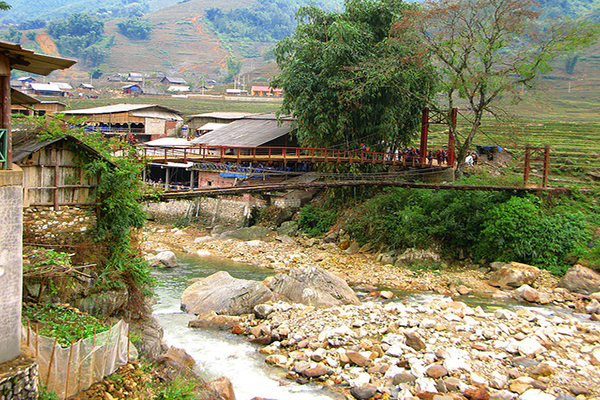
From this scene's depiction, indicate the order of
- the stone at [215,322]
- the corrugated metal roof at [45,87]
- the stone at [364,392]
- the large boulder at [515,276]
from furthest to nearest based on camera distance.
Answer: the corrugated metal roof at [45,87] < the large boulder at [515,276] < the stone at [215,322] < the stone at [364,392]

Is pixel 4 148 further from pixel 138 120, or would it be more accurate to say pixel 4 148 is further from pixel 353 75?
pixel 138 120

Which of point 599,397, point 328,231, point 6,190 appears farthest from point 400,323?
point 328,231

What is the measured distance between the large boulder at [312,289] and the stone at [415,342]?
3.48m

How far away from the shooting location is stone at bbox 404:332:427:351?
Result: 1216 centimetres

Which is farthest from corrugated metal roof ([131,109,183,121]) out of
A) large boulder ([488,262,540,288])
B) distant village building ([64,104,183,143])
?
large boulder ([488,262,540,288])

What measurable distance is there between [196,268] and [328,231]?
24.3ft

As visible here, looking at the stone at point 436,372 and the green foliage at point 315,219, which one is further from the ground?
the green foliage at point 315,219

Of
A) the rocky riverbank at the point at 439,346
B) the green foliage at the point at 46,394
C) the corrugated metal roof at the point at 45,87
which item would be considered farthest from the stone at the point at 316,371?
the corrugated metal roof at the point at 45,87

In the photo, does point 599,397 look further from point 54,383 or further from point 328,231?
point 328,231

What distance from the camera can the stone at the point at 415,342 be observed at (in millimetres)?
12164

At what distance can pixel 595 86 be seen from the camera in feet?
208

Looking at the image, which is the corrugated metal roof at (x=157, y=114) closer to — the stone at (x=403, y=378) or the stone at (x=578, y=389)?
the stone at (x=403, y=378)

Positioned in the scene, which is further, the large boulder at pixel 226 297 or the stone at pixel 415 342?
the large boulder at pixel 226 297

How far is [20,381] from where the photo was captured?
7301 mm
